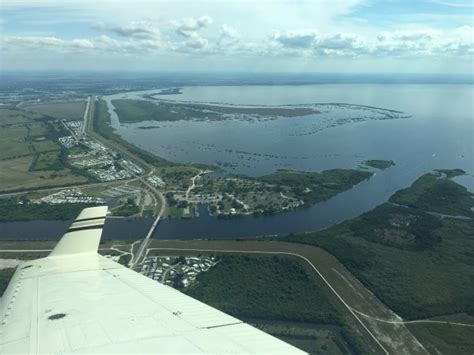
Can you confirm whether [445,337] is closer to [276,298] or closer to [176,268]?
[276,298]

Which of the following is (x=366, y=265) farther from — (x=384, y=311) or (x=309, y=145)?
(x=309, y=145)

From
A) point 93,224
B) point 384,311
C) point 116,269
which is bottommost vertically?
point 384,311

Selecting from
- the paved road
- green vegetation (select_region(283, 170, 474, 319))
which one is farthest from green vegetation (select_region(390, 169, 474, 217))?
the paved road

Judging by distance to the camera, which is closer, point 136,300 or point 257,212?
point 136,300

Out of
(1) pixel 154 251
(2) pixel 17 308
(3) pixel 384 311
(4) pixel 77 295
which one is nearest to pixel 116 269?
(4) pixel 77 295

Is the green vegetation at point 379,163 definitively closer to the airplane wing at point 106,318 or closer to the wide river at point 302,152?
the wide river at point 302,152

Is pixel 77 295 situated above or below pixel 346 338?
above

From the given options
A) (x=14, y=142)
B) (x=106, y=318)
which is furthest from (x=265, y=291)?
(x=14, y=142)
